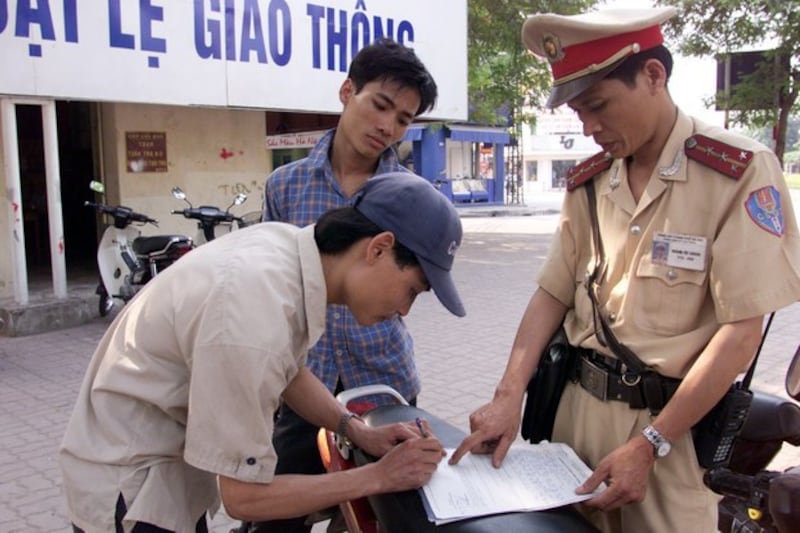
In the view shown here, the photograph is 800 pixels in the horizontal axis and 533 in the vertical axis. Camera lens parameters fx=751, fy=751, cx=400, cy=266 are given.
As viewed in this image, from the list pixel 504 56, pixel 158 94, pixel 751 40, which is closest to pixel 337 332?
pixel 158 94

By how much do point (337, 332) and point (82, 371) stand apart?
12.0ft

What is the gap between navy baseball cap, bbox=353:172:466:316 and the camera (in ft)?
4.89

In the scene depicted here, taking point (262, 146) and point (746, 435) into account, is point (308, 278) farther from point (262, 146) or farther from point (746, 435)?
point (262, 146)

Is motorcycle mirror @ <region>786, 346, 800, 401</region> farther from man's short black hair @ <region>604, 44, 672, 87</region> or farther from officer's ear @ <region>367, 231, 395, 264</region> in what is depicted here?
officer's ear @ <region>367, 231, 395, 264</region>

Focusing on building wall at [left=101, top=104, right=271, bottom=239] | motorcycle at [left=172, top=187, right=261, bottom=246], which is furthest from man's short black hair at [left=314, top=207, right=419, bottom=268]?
building wall at [left=101, top=104, right=271, bottom=239]

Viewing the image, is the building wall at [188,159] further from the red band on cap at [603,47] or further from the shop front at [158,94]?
the red band on cap at [603,47]

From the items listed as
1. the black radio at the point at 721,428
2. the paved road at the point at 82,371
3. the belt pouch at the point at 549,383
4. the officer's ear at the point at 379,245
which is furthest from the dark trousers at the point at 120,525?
the paved road at the point at 82,371

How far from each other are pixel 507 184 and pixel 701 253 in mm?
24565

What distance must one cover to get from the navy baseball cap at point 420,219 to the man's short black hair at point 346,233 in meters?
0.01

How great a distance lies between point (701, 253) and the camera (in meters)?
1.55

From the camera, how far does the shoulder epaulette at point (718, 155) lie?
152cm

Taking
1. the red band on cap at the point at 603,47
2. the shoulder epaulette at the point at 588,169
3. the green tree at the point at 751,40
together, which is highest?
the green tree at the point at 751,40

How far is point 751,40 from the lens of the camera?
32.2ft

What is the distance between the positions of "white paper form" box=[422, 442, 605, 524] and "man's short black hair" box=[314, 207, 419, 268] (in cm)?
45
